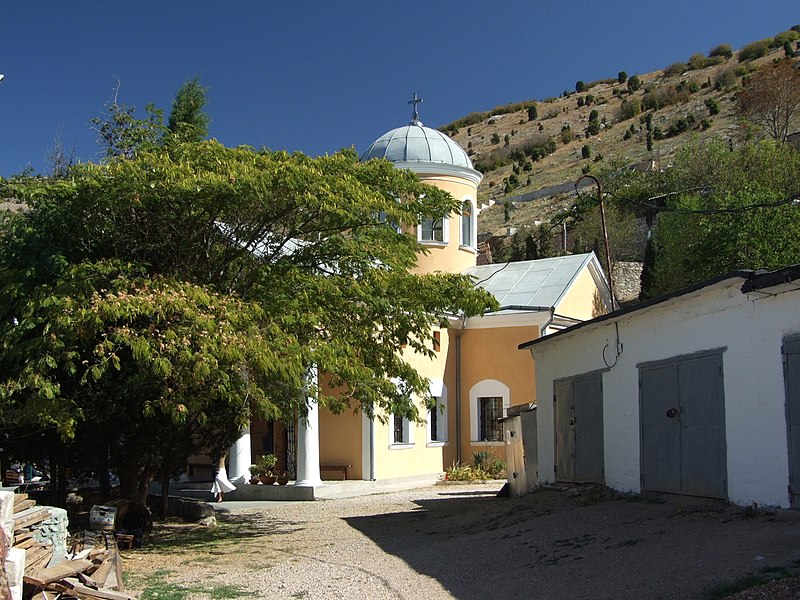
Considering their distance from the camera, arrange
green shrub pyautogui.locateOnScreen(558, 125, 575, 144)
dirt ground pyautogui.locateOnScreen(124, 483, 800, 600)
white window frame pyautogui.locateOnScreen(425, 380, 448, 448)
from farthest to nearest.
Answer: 1. green shrub pyautogui.locateOnScreen(558, 125, 575, 144)
2. white window frame pyautogui.locateOnScreen(425, 380, 448, 448)
3. dirt ground pyautogui.locateOnScreen(124, 483, 800, 600)

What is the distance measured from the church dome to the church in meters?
0.04

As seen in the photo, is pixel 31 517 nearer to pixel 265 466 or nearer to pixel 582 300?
pixel 265 466

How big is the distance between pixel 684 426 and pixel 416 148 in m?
18.5

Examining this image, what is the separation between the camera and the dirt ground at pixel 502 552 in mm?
7473

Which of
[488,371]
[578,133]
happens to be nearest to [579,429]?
[488,371]

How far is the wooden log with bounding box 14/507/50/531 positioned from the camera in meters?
8.06

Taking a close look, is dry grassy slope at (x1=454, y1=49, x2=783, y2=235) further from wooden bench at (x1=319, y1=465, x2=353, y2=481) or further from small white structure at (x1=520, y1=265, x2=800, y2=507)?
small white structure at (x1=520, y1=265, x2=800, y2=507)

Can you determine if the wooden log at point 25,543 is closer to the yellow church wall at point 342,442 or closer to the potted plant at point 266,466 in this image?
the potted plant at point 266,466

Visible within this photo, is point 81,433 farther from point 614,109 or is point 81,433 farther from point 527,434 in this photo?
point 614,109

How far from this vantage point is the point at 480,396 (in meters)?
24.7

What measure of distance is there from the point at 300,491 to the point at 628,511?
984cm

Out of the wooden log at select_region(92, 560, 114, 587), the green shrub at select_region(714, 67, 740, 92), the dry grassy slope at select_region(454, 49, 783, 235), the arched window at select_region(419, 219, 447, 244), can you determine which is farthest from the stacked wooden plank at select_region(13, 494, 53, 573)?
the green shrub at select_region(714, 67, 740, 92)

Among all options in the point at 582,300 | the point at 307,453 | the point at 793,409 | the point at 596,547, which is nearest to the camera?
the point at 793,409

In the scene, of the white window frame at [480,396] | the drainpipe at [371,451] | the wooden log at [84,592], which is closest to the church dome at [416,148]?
the white window frame at [480,396]
